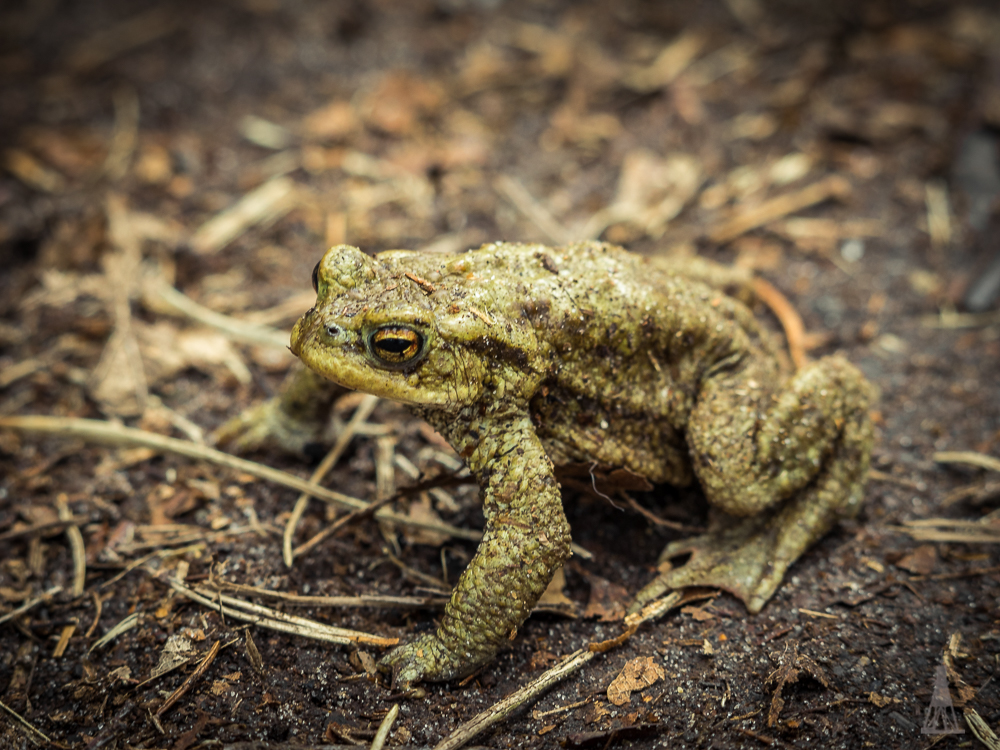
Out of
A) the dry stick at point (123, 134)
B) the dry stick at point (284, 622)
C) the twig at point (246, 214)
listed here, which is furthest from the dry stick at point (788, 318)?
the dry stick at point (123, 134)

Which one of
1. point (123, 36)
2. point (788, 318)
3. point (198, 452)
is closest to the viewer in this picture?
point (198, 452)

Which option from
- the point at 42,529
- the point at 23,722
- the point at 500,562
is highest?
the point at 500,562

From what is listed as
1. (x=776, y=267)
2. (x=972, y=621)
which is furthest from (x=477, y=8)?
(x=972, y=621)

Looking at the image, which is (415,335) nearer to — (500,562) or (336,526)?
(500,562)

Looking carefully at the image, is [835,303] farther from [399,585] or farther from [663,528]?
[399,585]

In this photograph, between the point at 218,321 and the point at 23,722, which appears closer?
the point at 23,722

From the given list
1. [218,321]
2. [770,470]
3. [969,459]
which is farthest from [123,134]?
[969,459]

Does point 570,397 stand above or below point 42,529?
above
